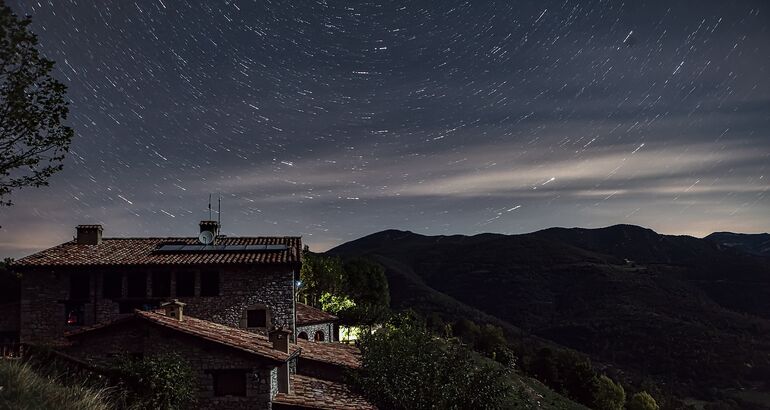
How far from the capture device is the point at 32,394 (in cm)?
944

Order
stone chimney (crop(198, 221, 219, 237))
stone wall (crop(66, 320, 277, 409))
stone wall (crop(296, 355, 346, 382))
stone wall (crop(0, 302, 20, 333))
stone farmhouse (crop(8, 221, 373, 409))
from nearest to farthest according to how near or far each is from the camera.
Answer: stone wall (crop(66, 320, 277, 409))
stone wall (crop(296, 355, 346, 382))
stone farmhouse (crop(8, 221, 373, 409))
stone wall (crop(0, 302, 20, 333))
stone chimney (crop(198, 221, 219, 237))

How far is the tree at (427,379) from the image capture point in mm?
23828

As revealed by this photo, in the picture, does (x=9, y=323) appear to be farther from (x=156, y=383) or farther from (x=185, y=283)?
(x=156, y=383)

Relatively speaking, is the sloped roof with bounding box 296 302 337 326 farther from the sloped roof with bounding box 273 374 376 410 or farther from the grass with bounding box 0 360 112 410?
the grass with bounding box 0 360 112 410

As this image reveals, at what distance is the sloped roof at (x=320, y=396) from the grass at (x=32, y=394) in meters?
12.5

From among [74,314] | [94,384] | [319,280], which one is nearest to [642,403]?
[319,280]

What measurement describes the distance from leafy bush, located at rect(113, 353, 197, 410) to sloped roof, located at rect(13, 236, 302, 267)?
11844 mm

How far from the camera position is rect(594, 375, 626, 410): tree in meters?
68.1

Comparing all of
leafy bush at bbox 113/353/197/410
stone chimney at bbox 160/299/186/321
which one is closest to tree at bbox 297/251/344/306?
stone chimney at bbox 160/299/186/321

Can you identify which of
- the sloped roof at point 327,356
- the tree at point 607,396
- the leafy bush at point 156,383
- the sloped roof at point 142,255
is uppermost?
the sloped roof at point 142,255

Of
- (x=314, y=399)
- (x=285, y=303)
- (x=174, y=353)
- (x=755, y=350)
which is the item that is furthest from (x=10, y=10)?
(x=755, y=350)

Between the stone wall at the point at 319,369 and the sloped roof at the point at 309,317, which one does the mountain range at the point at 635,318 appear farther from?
the stone wall at the point at 319,369

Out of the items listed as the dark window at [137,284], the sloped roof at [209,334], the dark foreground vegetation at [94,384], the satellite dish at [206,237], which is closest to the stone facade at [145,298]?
the dark window at [137,284]

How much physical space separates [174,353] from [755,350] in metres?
166
